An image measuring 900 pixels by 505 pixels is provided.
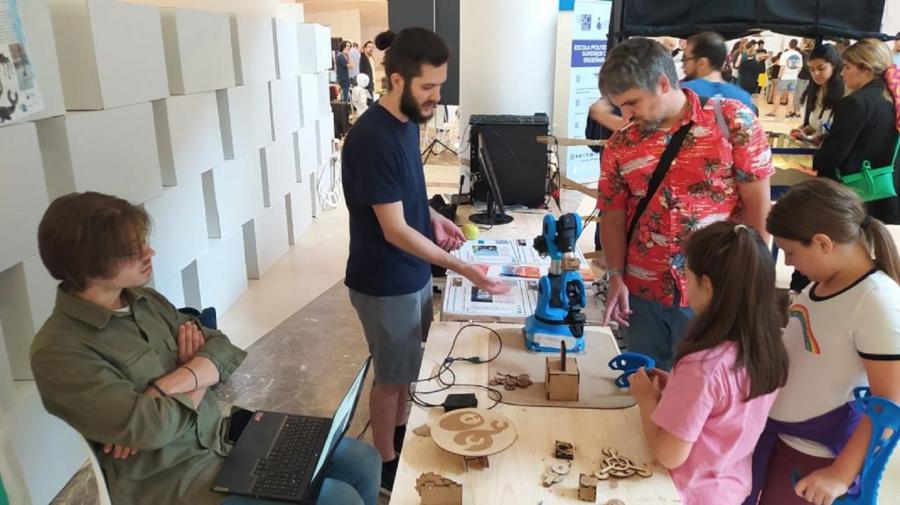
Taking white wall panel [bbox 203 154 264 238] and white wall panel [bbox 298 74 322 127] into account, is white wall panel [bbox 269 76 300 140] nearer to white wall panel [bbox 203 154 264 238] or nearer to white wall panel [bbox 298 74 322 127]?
white wall panel [bbox 298 74 322 127]

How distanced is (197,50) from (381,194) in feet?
6.78

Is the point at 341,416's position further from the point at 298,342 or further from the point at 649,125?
the point at 298,342

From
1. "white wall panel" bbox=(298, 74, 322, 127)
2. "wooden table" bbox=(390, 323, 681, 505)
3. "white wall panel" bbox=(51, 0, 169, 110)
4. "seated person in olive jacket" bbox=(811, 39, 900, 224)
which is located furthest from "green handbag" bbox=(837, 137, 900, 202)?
"white wall panel" bbox=(298, 74, 322, 127)

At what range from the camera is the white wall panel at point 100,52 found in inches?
97.8

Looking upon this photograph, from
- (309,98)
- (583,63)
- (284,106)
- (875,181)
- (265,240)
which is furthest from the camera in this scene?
(583,63)

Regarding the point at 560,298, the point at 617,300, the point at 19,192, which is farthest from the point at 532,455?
the point at 19,192

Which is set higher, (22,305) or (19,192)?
→ (19,192)

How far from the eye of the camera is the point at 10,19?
6.59ft

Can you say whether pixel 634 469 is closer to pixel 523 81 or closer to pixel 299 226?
pixel 523 81

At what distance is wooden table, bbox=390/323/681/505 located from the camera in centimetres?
122

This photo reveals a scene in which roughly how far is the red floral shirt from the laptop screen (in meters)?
0.90

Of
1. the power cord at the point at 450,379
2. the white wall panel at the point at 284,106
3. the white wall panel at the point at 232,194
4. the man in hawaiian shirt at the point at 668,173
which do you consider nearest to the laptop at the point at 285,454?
the power cord at the point at 450,379

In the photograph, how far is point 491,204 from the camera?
121 inches

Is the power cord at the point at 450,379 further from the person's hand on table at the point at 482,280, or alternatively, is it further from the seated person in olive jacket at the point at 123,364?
the seated person in olive jacket at the point at 123,364
